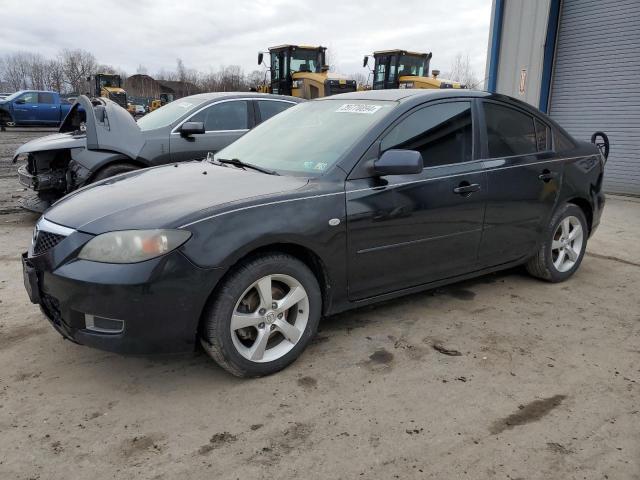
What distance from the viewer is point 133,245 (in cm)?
261

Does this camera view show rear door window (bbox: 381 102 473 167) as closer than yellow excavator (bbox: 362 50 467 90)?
Yes

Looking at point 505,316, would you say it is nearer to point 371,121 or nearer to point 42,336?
point 371,121

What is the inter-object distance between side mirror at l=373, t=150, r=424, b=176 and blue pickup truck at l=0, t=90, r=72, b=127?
23192 mm

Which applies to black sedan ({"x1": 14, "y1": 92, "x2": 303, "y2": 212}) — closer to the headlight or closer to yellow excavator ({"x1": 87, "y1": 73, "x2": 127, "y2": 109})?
the headlight

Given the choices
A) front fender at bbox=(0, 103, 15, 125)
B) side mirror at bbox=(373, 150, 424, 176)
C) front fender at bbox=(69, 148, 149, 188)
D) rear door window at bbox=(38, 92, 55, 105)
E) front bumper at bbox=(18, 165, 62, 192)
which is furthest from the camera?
rear door window at bbox=(38, 92, 55, 105)

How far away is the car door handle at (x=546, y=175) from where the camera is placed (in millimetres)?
4250

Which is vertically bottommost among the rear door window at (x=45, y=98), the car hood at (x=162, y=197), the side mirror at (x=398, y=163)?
the car hood at (x=162, y=197)

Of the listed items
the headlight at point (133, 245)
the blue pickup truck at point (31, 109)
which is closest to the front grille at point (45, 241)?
the headlight at point (133, 245)

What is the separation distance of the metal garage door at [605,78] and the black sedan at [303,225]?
6.07 meters

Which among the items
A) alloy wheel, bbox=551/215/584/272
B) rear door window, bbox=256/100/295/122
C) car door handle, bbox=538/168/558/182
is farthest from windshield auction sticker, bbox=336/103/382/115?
rear door window, bbox=256/100/295/122

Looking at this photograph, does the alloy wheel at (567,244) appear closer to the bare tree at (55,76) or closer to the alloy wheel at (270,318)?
the alloy wheel at (270,318)

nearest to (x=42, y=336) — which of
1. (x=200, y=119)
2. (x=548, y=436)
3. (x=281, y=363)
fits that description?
(x=281, y=363)

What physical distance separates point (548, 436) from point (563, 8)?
33.5 ft

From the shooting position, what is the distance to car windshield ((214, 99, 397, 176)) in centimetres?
338
